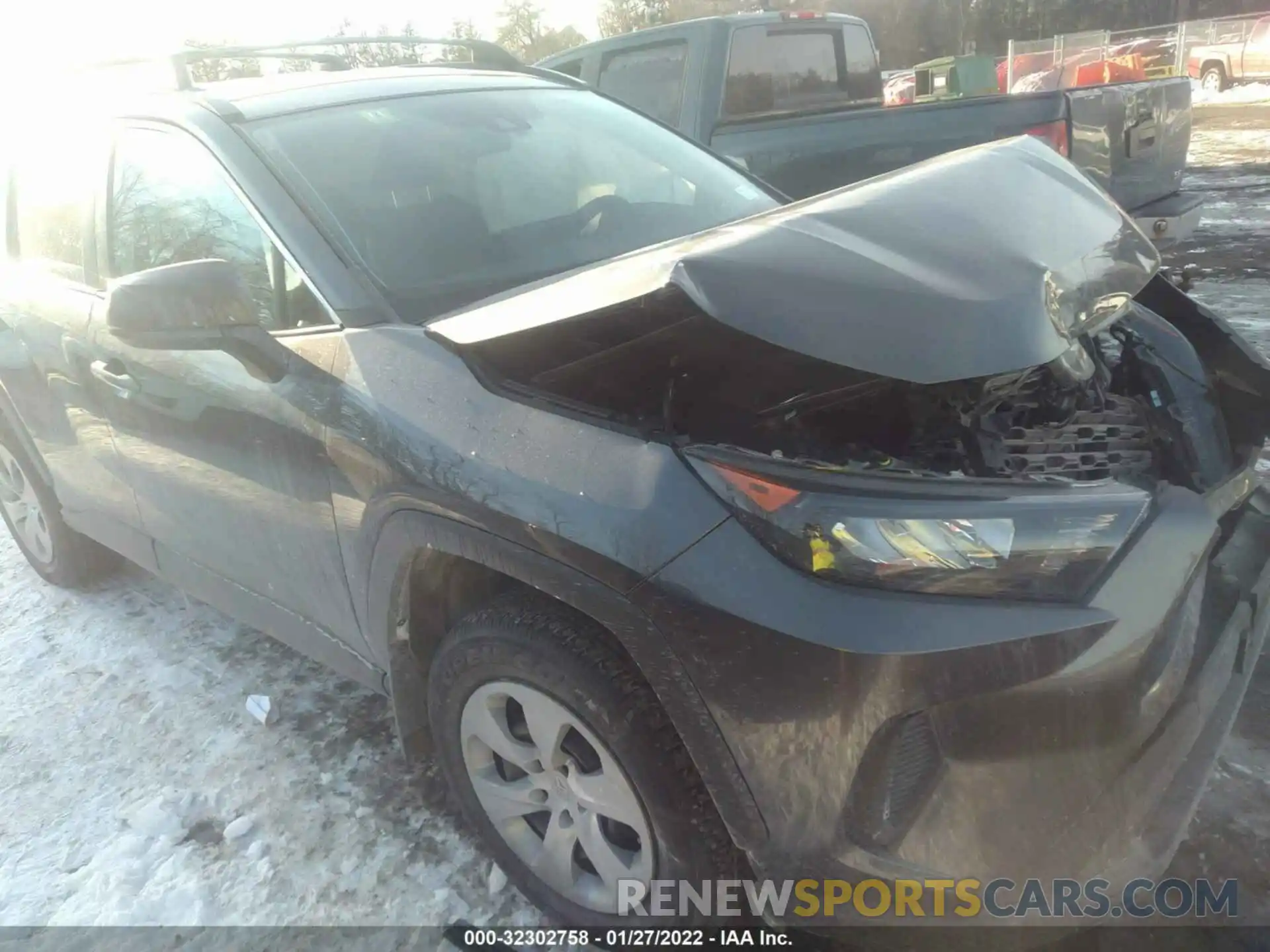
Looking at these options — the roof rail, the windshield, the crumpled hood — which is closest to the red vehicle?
the roof rail

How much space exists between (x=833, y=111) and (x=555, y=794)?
17.6 ft

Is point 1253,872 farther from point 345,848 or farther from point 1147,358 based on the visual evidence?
point 345,848

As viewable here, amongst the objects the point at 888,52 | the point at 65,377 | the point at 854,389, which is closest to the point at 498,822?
the point at 854,389

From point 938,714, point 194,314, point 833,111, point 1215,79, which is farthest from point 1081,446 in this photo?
point 1215,79

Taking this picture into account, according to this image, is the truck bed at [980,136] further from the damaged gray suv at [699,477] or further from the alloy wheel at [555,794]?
the alloy wheel at [555,794]

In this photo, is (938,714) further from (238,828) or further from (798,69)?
(798,69)

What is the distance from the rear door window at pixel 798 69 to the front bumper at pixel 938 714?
4.79m

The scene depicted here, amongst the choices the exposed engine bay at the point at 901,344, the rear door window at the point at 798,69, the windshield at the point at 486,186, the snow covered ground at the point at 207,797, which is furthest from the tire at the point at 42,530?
the rear door window at the point at 798,69

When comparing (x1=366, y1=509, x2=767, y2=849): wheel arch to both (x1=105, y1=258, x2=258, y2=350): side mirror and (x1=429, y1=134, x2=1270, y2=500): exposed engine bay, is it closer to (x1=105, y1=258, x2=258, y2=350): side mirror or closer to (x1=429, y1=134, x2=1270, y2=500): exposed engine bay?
(x1=429, y1=134, x2=1270, y2=500): exposed engine bay

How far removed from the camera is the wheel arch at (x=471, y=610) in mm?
1608

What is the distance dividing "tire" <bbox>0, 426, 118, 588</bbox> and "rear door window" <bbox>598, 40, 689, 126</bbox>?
3870 millimetres

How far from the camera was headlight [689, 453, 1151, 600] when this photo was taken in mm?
1484

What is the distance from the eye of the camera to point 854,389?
194cm

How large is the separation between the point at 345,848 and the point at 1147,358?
7.69ft
